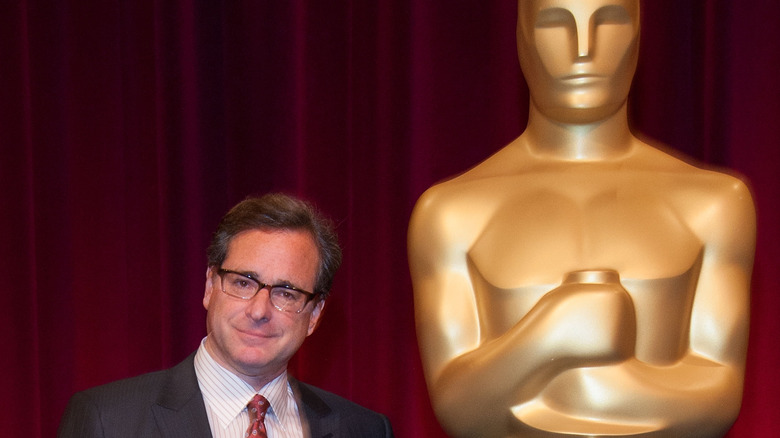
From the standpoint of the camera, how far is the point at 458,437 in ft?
6.68

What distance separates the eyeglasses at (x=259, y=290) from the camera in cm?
196

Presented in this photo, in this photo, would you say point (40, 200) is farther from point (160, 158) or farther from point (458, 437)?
point (458, 437)

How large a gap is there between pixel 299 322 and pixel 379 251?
1.16 meters

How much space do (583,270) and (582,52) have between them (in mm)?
436

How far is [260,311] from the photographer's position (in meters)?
1.92

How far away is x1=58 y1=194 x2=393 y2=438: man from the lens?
1942 mm

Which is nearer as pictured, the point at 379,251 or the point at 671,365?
the point at 671,365

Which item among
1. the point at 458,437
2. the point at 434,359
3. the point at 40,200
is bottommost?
the point at 458,437

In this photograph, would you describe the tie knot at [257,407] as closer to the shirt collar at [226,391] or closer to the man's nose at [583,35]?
the shirt collar at [226,391]

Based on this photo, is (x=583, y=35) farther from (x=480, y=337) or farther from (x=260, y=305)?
(x=260, y=305)

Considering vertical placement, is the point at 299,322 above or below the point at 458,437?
above

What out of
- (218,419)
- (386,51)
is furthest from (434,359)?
(386,51)

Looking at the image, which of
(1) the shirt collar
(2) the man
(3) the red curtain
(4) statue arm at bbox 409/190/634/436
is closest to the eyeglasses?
(2) the man

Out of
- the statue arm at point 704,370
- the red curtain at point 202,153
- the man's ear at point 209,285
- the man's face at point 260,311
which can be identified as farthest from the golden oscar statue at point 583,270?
the red curtain at point 202,153
